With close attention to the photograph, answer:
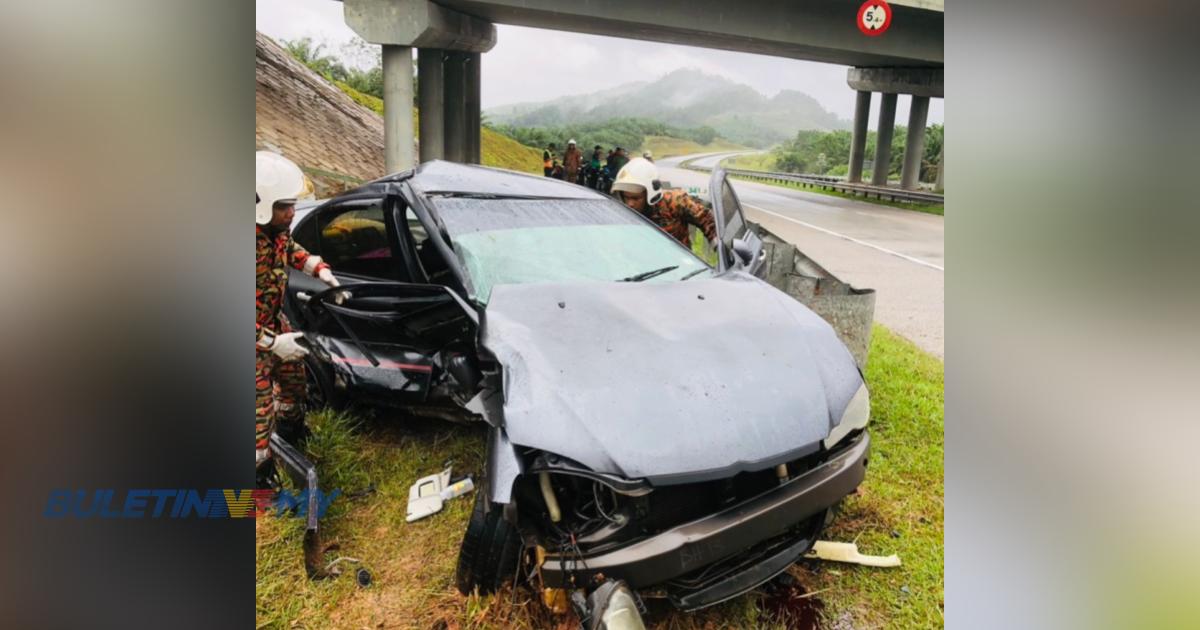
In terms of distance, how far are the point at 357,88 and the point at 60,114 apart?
1419 cm

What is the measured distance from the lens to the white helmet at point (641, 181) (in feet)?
14.5

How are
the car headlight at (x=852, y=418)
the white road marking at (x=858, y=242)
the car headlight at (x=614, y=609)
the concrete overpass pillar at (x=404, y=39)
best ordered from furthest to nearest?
the concrete overpass pillar at (x=404, y=39), the white road marking at (x=858, y=242), the car headlight at (x=852, y=418), the car headlight at (x=614, y=609)

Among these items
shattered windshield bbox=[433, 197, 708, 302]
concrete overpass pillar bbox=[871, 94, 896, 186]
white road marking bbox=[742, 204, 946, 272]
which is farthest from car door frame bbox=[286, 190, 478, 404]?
concrete overpass pillar bbox=[871, 94, 896, 186]

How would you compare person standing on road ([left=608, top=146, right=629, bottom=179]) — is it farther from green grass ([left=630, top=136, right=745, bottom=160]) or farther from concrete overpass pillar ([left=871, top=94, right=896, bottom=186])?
concrete overpass pillar ([left=871, top=94, right=896, bottom=186])

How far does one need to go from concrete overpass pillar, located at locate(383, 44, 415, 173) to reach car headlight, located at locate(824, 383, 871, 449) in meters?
10.9

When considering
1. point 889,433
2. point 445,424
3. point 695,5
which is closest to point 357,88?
point 695,5

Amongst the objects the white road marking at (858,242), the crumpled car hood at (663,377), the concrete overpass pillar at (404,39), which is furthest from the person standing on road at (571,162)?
the crumpled car hood at (663,377)

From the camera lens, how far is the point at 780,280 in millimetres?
3859

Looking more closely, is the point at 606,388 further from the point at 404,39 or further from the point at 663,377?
the point at 404,39

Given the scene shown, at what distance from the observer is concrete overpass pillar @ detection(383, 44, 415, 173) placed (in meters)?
11.7

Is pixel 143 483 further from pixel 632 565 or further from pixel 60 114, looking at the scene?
pixel 632 565

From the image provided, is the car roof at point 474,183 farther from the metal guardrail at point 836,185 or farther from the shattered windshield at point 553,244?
the metal guardrail at point 836,185

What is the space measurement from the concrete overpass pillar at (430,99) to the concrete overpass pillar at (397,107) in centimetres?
104

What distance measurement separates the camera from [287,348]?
2705 millimetres
